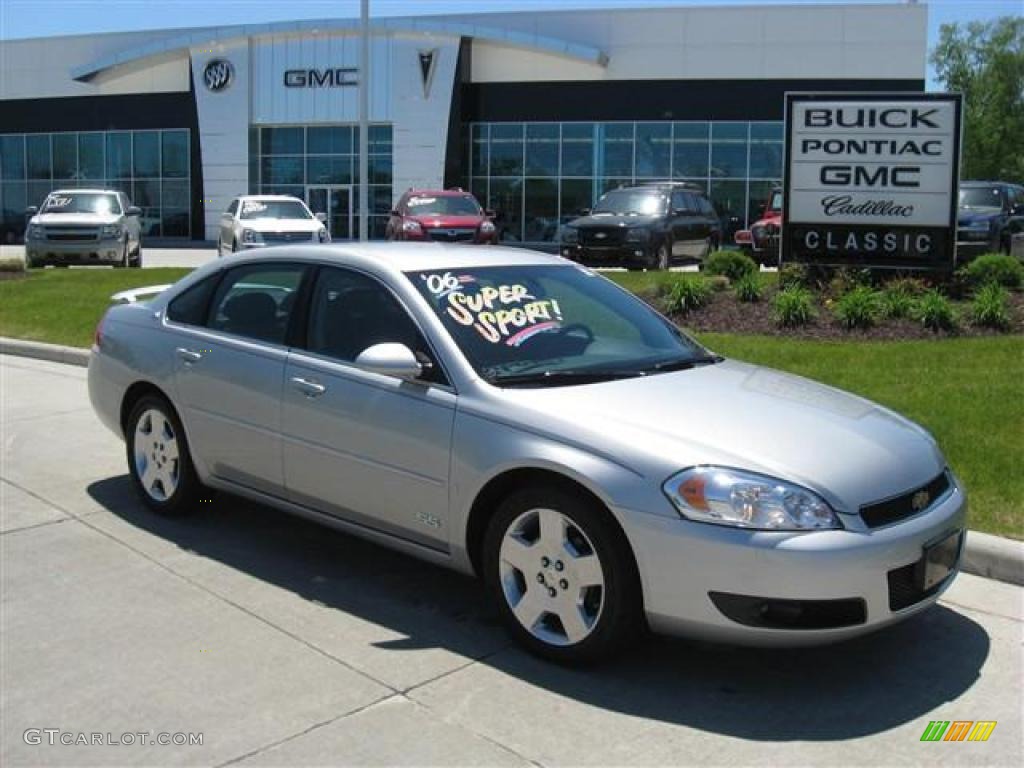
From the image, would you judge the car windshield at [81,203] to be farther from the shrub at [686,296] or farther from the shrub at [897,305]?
the shrub at [897,305]

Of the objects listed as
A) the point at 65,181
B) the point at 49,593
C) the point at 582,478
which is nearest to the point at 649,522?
the point at 582,478

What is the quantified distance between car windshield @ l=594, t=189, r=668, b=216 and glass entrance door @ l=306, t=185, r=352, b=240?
21.2 m

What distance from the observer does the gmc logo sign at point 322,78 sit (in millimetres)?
38969

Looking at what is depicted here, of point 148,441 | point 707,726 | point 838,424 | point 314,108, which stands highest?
point 314,108

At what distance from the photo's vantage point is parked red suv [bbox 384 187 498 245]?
22.7 meters

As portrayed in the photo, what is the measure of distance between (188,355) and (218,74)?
3816cm

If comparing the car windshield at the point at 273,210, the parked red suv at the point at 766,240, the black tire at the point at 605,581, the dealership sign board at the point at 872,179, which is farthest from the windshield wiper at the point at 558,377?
the car windshield at the point at 273,210

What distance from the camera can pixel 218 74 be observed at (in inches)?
1606

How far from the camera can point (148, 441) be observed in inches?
235

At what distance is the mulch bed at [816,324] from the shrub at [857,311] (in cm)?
8

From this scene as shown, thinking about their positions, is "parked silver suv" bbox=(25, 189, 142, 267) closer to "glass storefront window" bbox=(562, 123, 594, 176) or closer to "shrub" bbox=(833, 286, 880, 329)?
"shrub" bbox=(833, 286, 880, 329)

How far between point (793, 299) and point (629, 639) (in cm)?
751

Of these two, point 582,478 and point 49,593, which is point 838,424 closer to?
point 582,478

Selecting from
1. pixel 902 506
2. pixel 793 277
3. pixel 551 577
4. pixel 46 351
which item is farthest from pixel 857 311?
pixel 46 351
